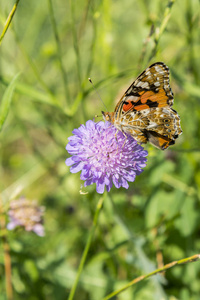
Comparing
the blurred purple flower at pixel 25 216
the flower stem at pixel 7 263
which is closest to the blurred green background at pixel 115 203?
the flower stem at pixel 7 263

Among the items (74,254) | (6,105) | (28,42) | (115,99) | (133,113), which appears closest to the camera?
(6,105)

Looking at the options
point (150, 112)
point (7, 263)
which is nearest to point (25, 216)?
point (7, 263)

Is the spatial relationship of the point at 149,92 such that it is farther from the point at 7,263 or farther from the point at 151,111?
the point at 7,263

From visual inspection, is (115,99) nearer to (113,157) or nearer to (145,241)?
(145,241)

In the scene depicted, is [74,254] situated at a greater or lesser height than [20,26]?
lesser

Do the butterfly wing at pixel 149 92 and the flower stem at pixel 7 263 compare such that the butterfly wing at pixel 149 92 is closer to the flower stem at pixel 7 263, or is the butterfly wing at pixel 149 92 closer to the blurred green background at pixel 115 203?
the blurred green background at pixel 115 203

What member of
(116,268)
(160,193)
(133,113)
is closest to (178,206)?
(160,193)

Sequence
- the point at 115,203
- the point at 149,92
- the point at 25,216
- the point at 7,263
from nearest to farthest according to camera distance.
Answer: the point at 149,92, the point at 7,263, the point at 25,216, the point at 115,203
